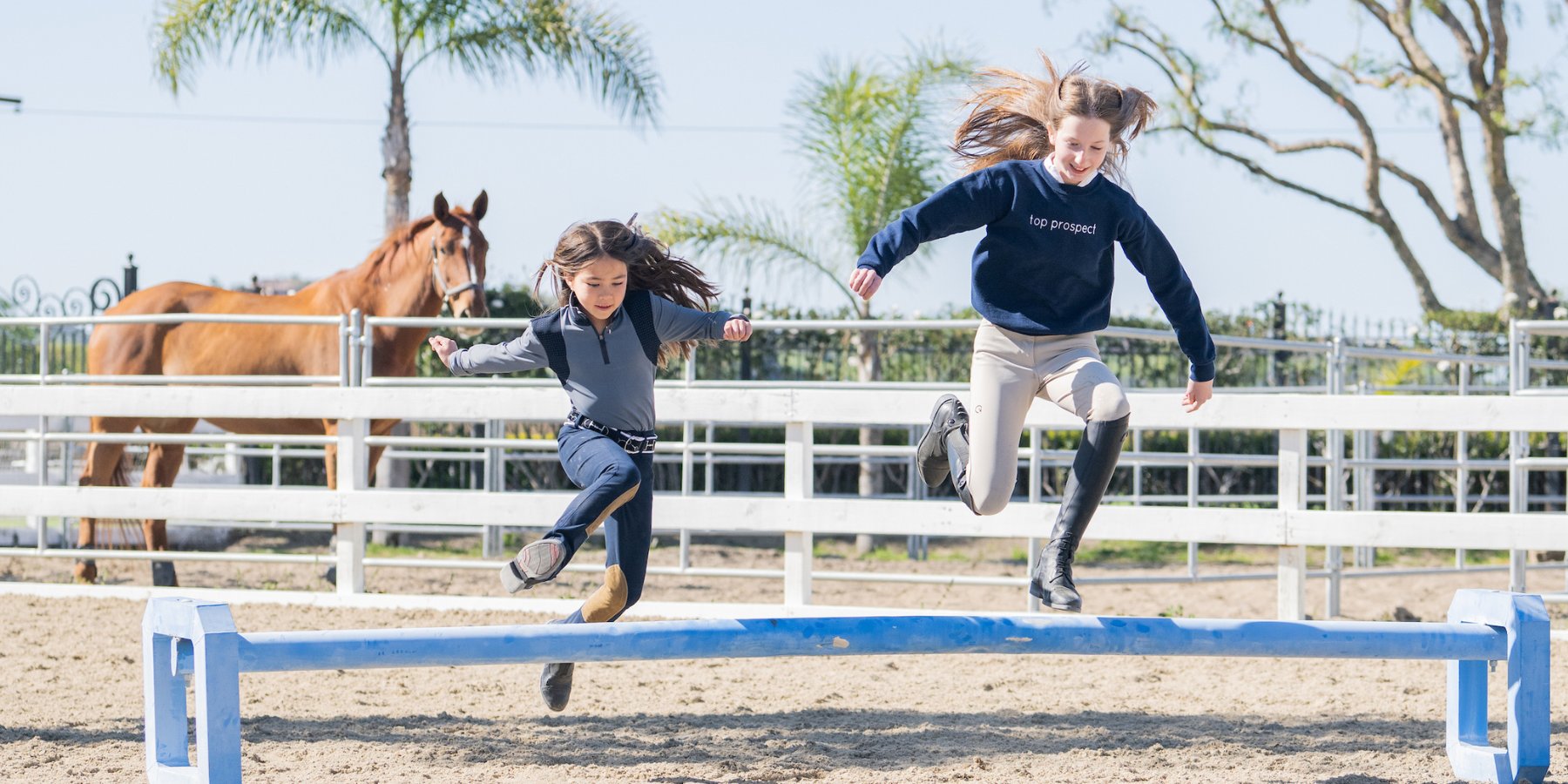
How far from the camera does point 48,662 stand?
6332 millimetres

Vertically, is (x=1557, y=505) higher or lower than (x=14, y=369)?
lower

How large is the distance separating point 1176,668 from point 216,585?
6064 millimetres

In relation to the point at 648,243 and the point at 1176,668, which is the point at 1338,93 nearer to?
the point at 1176,668

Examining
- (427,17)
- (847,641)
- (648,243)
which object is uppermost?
(427,17)

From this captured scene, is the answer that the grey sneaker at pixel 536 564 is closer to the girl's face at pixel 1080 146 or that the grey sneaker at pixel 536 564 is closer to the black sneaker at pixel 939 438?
the black sneaker at pixel 939 438

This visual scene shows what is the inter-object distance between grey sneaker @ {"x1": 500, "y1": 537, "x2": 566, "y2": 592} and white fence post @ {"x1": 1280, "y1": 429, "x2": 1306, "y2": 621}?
4.52 m

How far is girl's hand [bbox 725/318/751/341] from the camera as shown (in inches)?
163

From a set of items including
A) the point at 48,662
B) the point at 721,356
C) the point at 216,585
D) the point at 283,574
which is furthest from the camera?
the point at 721,356

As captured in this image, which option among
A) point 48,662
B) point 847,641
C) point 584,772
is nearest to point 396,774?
point 584,772

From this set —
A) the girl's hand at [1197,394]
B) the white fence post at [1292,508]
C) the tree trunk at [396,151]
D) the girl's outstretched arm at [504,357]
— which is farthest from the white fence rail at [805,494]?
the tree trunk at [396,151]

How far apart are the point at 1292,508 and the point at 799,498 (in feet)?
8.09

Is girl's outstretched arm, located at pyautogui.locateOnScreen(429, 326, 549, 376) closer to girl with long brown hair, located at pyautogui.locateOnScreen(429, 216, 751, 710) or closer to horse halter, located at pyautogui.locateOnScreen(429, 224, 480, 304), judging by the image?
girl with long brown hair, located at pyautogui.locateOnScreen(429, 216, 751, 710)

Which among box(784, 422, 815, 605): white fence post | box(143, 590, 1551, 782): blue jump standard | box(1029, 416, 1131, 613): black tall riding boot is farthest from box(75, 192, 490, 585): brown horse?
box(1029, 416, 1131, 613): black tall riding boot

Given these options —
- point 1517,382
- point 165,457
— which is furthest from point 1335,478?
point 165,457
